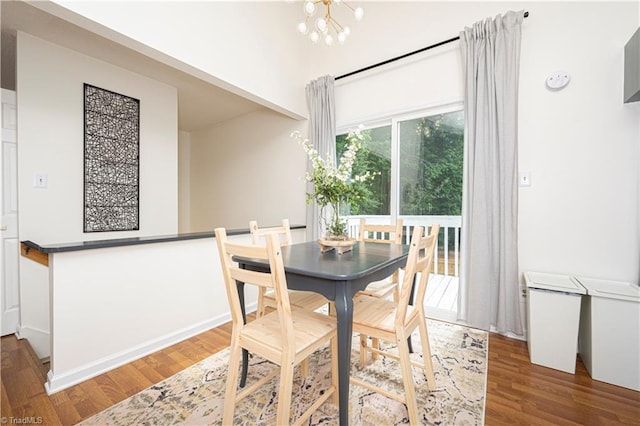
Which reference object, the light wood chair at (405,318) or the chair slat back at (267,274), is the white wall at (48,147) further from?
the light wood chair at (405,318)

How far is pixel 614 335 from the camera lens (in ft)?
5.41

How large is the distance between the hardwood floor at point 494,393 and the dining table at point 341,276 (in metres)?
0.72

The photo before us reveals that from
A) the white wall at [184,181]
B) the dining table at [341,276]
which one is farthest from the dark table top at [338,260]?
the white wall at [184,181]

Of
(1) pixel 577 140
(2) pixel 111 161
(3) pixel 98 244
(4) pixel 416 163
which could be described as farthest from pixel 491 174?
(2) pixel 111 161

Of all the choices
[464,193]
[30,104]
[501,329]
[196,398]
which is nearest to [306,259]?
[196,398]

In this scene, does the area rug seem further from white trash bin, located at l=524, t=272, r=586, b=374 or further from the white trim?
the white trim

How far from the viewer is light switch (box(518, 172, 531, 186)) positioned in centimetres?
220

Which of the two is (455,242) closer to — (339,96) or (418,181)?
(418,181)

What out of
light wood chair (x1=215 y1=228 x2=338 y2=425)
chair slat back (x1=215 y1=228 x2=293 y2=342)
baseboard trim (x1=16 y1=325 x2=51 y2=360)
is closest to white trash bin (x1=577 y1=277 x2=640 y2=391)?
light wood chair (x1=215 y1=228 x2=338 y2=425)

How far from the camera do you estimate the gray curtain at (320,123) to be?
3.24m

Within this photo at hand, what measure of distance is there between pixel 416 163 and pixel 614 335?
1870mm

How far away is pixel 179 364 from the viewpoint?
6.24ft

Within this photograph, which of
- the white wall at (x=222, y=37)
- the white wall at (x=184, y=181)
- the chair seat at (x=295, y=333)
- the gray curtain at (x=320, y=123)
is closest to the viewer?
the chair seat at (x=295, y=333)

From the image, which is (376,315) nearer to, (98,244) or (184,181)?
(98,244)
